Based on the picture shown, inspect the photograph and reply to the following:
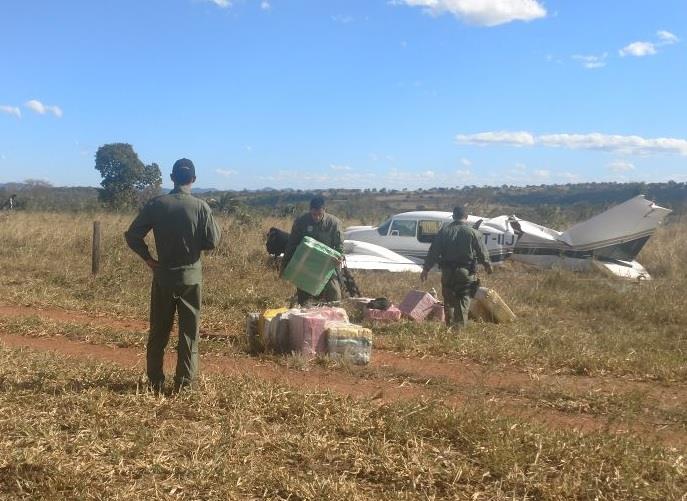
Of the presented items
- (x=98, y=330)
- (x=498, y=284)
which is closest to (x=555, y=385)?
(x=98, y=330)

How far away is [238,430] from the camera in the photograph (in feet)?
15.3

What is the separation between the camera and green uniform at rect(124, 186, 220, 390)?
546 cm

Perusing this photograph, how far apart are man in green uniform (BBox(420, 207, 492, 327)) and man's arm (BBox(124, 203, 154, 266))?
15.5 feet

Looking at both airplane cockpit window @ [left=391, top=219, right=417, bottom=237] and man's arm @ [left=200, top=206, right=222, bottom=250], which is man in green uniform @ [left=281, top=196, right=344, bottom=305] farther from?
airplane cockpit window @ [left=391, top=219, right=417, bottom=237]

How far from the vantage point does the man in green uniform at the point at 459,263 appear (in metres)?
9.09

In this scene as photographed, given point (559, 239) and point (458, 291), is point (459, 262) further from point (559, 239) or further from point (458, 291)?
point (559, 239)

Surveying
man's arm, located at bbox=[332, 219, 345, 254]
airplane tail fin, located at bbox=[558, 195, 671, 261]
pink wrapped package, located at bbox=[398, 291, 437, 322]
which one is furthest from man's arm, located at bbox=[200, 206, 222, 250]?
airplane tail fin, located at bbox=[558, 195, 671, 261]

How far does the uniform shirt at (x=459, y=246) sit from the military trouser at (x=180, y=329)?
14.6 feet

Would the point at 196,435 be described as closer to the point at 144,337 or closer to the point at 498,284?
the point at 144,337

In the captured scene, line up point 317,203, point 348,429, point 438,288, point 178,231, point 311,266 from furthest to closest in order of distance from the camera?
point 438,288, point 317,203, point 311,266, point 178,231, point 348,429

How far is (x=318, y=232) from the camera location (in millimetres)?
8531

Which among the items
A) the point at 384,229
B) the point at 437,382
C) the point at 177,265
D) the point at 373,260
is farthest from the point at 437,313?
the point at 384,229

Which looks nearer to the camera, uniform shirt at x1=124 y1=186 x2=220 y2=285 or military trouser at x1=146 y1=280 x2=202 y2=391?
uniform shirt at x1=124 y1=186 x2=220 y2=285

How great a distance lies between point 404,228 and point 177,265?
1241 centimetres
